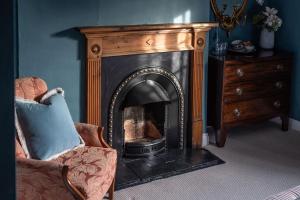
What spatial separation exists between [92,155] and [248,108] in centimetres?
196

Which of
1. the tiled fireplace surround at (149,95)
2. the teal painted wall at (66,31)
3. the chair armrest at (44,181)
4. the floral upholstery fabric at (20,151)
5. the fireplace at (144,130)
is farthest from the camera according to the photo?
the fireplace at (144,130)

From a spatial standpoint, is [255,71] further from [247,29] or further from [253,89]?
[247,29]

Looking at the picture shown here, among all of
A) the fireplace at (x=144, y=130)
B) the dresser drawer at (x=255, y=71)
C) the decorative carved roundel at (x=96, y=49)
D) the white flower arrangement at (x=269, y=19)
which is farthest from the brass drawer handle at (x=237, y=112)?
the decorative carved roundel at (x=96, y=49)

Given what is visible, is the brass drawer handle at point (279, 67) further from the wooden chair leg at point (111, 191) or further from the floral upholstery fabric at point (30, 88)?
the floral upholstery fabric at point (30, 88)

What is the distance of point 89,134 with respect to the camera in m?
3.10

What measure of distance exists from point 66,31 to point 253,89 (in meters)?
1.89

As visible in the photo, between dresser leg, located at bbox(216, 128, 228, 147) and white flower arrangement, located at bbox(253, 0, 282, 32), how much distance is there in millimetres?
1156

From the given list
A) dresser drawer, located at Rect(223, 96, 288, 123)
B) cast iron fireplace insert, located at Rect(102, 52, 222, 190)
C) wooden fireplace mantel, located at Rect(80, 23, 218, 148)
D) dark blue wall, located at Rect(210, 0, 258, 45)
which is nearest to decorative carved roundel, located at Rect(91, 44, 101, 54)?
wooden fireplace mantel, located at Rect(80, 23, 218, 148)

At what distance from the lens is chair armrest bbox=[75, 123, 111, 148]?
308cm

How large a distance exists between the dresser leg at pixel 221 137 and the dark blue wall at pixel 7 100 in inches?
126

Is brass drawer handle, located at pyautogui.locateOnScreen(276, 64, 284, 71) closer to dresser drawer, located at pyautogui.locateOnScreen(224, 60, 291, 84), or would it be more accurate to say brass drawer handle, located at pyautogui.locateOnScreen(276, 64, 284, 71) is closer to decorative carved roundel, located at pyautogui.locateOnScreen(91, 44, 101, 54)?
dresser drawer, located at pyautogui.locateOnScreen(224, 60, 291, 84)

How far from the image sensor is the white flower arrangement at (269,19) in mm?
4578

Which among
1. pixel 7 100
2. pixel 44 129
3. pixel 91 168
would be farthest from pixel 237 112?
pixel 7 100

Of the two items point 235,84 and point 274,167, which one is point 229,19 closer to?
point 235,84
